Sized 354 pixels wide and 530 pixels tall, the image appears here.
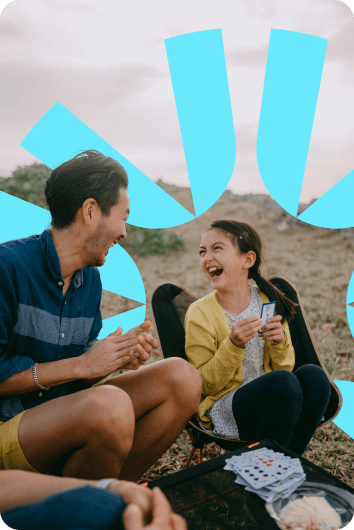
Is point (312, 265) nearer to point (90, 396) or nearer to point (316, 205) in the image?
point (316, 205)

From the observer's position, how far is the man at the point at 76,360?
126 centimetres

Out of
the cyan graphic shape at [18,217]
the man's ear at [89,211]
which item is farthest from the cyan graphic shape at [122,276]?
the man's ear at [89,211]

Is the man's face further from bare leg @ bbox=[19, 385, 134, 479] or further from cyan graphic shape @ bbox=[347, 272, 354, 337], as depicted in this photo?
cyan graphic shape @ bbox=[347, 272, 354, 337]

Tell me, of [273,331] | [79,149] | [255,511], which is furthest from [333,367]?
[79,149]

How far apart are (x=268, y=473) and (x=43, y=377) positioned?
2.54 ft

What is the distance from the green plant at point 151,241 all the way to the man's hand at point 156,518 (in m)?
1.43

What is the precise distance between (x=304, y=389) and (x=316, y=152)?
3.97ft

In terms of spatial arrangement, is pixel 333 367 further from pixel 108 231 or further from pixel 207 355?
pixel 108 231

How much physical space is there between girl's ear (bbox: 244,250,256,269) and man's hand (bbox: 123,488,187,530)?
3.87 feet

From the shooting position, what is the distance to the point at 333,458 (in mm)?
2021

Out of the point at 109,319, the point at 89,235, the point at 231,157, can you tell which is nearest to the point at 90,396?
the point at 89,235

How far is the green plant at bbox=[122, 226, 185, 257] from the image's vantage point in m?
2.17

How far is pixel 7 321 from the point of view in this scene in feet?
4.35

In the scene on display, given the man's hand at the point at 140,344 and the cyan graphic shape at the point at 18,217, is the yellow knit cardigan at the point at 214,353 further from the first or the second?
the cyan graphic shape at the point at 18,217
